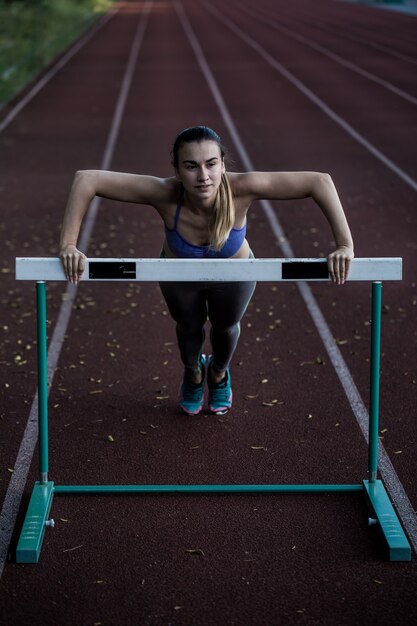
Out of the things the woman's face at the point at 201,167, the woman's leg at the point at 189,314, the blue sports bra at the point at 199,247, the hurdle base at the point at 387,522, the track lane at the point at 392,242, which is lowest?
the track lane at the point at 392,242

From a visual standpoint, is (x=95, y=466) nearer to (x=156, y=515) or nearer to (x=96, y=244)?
(x=156, y=515)

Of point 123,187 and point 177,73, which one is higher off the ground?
point 123,187

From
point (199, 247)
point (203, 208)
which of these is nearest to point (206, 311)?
point (199, 247)

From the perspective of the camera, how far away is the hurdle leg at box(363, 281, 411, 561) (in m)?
4.37

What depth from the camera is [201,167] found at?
4676mm

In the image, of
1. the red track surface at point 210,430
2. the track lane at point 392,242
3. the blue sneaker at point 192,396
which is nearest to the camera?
the red track surface at point 210,430

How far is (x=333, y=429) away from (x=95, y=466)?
1.34m

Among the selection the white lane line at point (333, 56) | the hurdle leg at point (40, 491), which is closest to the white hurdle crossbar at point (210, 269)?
the hurdle leg at point (40, 491)

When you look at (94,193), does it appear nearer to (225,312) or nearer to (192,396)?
(225,312)

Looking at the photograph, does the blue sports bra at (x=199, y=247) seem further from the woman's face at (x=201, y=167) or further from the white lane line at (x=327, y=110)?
the white lane line at (x=327, y=110)

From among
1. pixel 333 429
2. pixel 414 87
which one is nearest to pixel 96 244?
pixel 333 429

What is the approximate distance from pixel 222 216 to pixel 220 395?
1.40 meters

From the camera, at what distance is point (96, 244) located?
32.4ft

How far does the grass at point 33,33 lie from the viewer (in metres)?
23.8
